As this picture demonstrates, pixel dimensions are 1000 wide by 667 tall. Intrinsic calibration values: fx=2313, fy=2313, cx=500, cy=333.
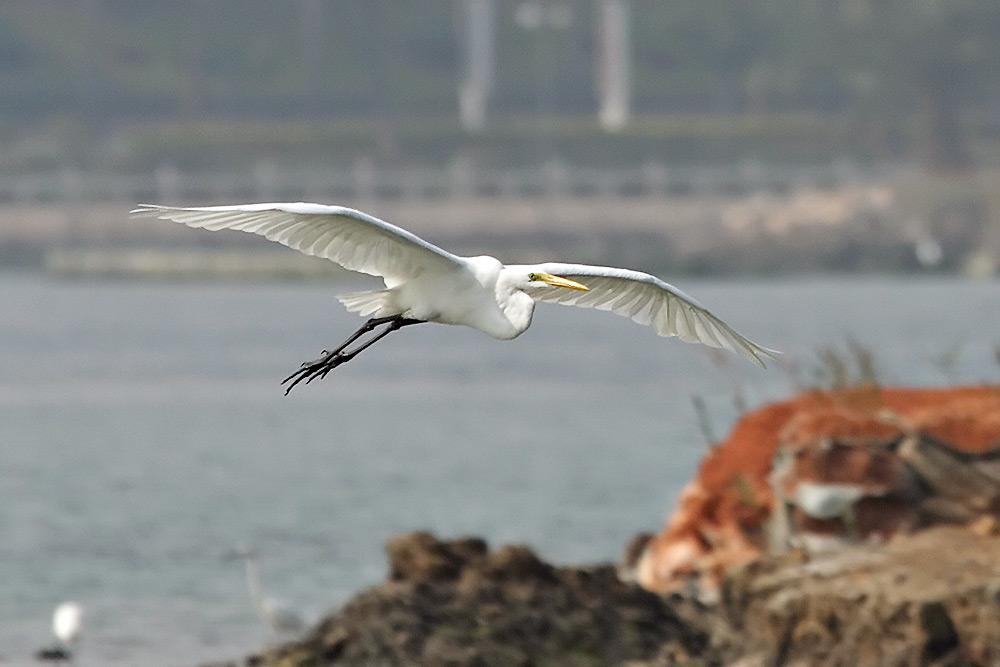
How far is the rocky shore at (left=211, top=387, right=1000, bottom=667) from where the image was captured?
1371 centimetres

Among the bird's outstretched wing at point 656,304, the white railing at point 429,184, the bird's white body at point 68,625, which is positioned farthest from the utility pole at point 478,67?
the bird's outstretched wing at point 656,304

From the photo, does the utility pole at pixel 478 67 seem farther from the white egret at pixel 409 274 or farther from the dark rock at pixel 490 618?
the white egret at pixel 409 274

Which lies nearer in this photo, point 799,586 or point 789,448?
point 799,586

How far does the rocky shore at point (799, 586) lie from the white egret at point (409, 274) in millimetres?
2646

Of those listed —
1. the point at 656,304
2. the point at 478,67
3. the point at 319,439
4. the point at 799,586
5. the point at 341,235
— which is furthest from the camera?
the point at 478,67

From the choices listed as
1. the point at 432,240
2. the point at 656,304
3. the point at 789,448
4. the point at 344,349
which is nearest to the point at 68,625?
the point at 789,448

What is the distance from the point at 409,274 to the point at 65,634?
389 inches

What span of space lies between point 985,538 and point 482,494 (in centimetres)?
1963

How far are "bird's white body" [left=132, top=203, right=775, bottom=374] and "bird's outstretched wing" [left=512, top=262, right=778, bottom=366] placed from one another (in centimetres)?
2

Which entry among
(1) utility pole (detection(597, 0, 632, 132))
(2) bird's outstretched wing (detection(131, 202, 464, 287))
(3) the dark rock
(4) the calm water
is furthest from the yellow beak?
(1) utility pole (detection(597, 0, 632, 132))

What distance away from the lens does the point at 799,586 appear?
561 inches

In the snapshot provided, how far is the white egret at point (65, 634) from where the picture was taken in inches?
791

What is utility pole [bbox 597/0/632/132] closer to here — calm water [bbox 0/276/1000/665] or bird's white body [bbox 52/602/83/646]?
calm water [bbox 0/276/1000/665]

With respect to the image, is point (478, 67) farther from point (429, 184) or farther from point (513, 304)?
point (513, 304)
